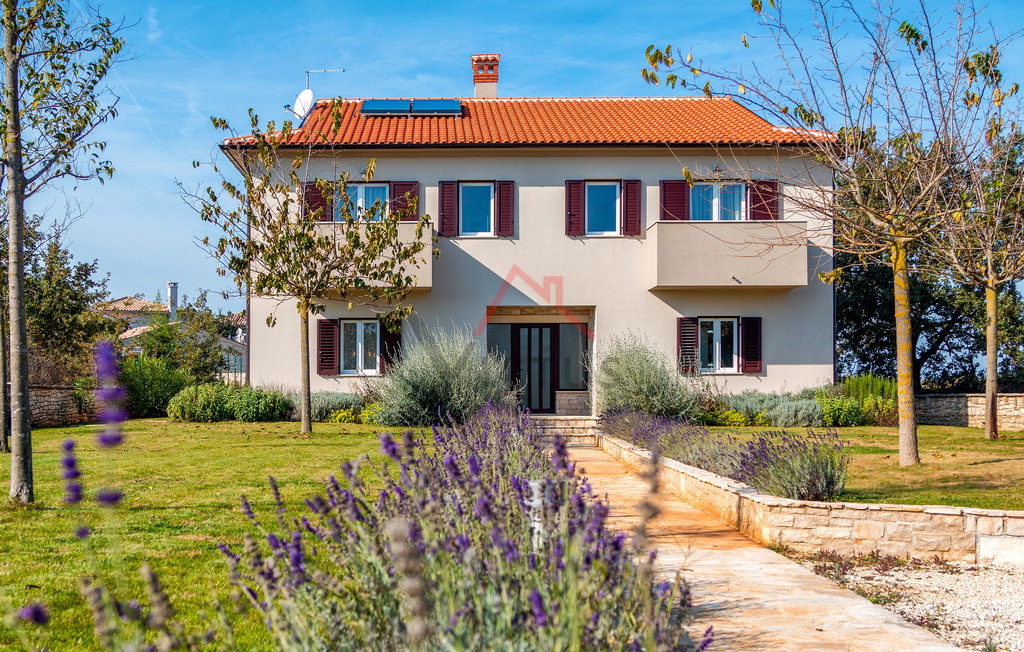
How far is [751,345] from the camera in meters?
18.4

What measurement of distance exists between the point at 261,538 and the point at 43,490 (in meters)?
3.83

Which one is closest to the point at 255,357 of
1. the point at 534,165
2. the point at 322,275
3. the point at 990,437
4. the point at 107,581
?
the point at 322,275

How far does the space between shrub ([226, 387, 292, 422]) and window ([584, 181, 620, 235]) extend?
26.5ft

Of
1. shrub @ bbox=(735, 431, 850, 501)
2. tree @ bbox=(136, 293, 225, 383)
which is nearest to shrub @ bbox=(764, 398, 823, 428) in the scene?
shrub @ bbox=(735, 431, 850, 501)

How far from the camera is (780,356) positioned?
1852cm

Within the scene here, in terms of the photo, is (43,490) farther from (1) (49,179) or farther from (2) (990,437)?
(2) (990,437)

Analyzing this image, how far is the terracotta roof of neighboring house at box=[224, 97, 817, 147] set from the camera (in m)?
18.2

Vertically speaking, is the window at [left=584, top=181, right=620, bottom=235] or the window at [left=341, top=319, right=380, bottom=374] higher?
the window at [left=584, top=181, right=620, bottom=235]

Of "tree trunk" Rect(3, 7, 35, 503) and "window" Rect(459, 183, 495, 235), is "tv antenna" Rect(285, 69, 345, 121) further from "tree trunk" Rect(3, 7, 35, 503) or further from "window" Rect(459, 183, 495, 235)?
"tree trunk" Rect(3, 7, 35, 503)

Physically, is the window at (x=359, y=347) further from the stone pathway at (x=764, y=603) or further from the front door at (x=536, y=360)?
the stone pathway at (x=764, y=603)

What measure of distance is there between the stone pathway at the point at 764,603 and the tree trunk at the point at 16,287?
5.17 meters

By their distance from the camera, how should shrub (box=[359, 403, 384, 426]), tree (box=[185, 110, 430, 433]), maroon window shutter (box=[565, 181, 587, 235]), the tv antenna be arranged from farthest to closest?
the tv antenna → maroon window shutter (box=[565, 181, 587, 235]) → shrub (box=[359, 403, 384, 426]) → tree (box=[185, 110, 430, 433])

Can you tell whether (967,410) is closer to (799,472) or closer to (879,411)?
(879,411)

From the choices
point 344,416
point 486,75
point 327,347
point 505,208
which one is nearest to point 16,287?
point 344,416
